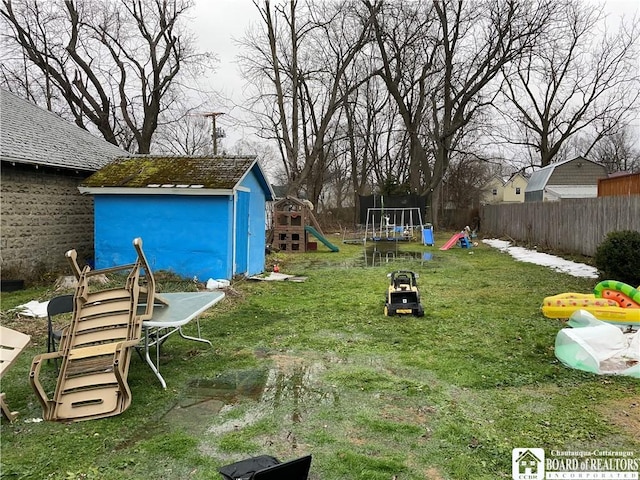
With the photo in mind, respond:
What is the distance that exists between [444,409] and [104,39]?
85.9ft

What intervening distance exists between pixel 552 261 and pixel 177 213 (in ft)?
34.6

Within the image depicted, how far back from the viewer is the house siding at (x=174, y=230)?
989 centimetres

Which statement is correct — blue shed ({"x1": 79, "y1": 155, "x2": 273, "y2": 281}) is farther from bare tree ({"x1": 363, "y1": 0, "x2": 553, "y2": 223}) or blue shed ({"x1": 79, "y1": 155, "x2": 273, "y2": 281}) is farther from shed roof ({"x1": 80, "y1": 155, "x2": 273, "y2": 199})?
bare tree ({"x1": 363, "y1": 0, "x2": 553, "y2": 223})

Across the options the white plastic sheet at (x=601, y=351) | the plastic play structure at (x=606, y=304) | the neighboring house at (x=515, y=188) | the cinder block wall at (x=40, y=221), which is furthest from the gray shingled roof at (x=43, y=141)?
the neighboring house at (x=515, y=188)

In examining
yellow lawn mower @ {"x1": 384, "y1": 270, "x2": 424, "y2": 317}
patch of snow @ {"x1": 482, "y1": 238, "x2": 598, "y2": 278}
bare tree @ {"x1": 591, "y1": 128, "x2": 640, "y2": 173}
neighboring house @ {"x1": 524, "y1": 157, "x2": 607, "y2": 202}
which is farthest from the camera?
bare tree @ {"x1": 591, "y1": 128, "x2": 640, "y2": 173}

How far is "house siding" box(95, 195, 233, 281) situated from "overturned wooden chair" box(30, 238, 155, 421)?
5.32m

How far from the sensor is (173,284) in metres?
9.59

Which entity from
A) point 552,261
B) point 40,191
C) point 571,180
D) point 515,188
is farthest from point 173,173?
point 515,188

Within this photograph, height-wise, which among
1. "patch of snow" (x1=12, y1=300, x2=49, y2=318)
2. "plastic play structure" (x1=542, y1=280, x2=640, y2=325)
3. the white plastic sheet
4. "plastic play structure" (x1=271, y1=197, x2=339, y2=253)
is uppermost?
"plastic play structure" (x1=271, y1=197, x2=339, y2=253)

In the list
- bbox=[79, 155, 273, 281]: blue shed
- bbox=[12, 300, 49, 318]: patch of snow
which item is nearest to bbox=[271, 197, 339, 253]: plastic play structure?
bbox=[79, 155, 273, 281]: blue shed

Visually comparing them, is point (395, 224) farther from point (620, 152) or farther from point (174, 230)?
point (620, 152)

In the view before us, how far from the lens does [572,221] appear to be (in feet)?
48.2

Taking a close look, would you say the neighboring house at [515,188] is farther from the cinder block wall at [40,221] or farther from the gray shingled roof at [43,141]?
the cinder block wall at [40,221]

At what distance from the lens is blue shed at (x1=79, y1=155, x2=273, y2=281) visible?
9.88 metres
